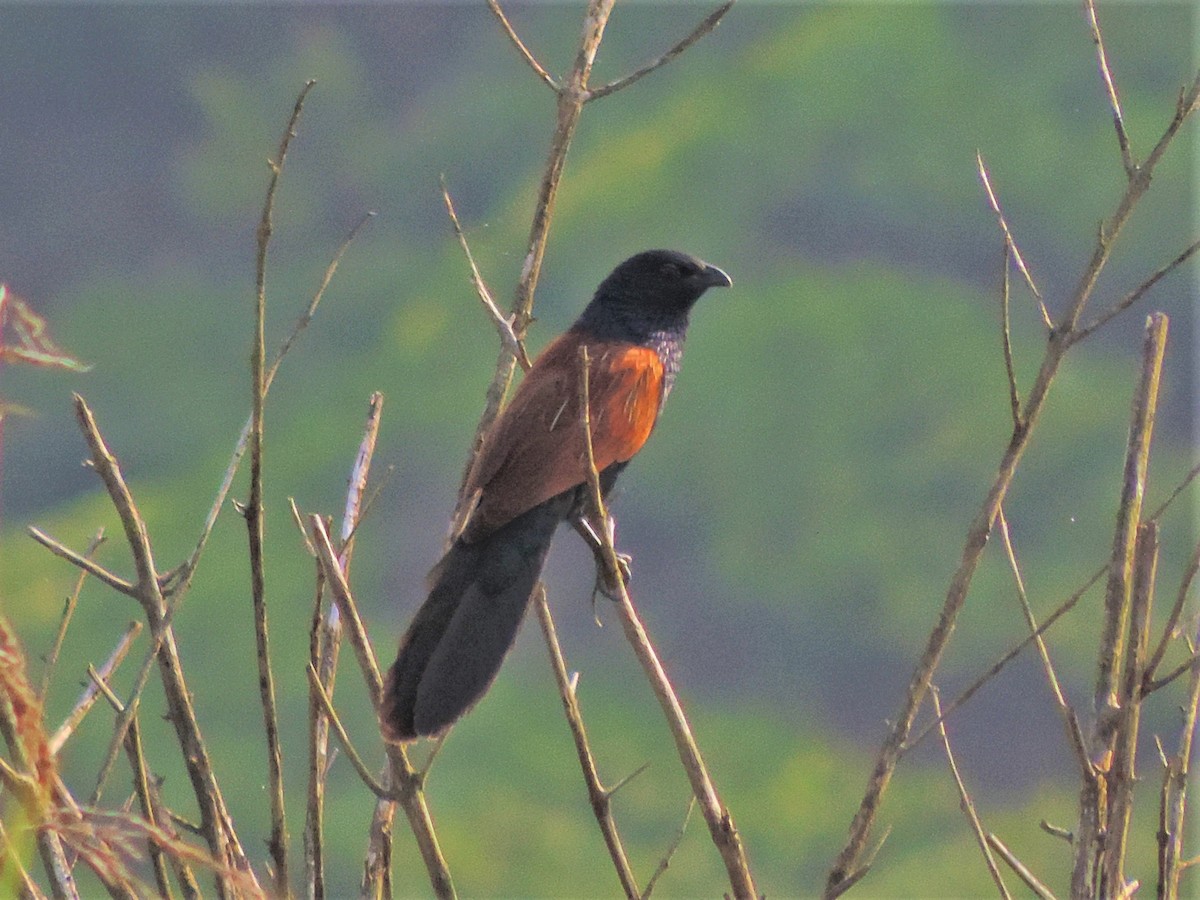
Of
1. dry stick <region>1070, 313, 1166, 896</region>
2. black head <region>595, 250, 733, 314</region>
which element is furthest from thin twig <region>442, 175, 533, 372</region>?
black head <region>595, 250, 733, 314</region>

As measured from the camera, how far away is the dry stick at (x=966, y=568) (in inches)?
64.4

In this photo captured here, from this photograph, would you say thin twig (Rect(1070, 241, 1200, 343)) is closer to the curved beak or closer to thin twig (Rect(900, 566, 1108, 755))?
thin twig (Rect(900, 566, 1108, 755))

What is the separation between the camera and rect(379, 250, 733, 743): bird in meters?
2.40

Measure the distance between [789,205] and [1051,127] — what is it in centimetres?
145

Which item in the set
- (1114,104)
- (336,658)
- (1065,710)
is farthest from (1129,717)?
(336,658)

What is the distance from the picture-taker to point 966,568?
1.66 m

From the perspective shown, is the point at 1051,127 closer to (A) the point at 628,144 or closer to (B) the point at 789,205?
(B) the point at 789,205

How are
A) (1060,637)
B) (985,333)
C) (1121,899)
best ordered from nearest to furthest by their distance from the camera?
1. (1121,899)
2. (1060,637)
3. (985,333)

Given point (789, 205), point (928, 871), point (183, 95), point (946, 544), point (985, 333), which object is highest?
point (183, 95)

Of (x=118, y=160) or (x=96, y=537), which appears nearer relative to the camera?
(x=96, y=537)

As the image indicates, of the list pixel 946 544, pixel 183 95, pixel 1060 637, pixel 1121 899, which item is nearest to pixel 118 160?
pixel 183 95

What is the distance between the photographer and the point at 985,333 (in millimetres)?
7387

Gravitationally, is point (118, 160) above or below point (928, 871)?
above

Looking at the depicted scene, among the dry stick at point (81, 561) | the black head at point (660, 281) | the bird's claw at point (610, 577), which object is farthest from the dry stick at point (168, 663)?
the black head at point (660, 281)
